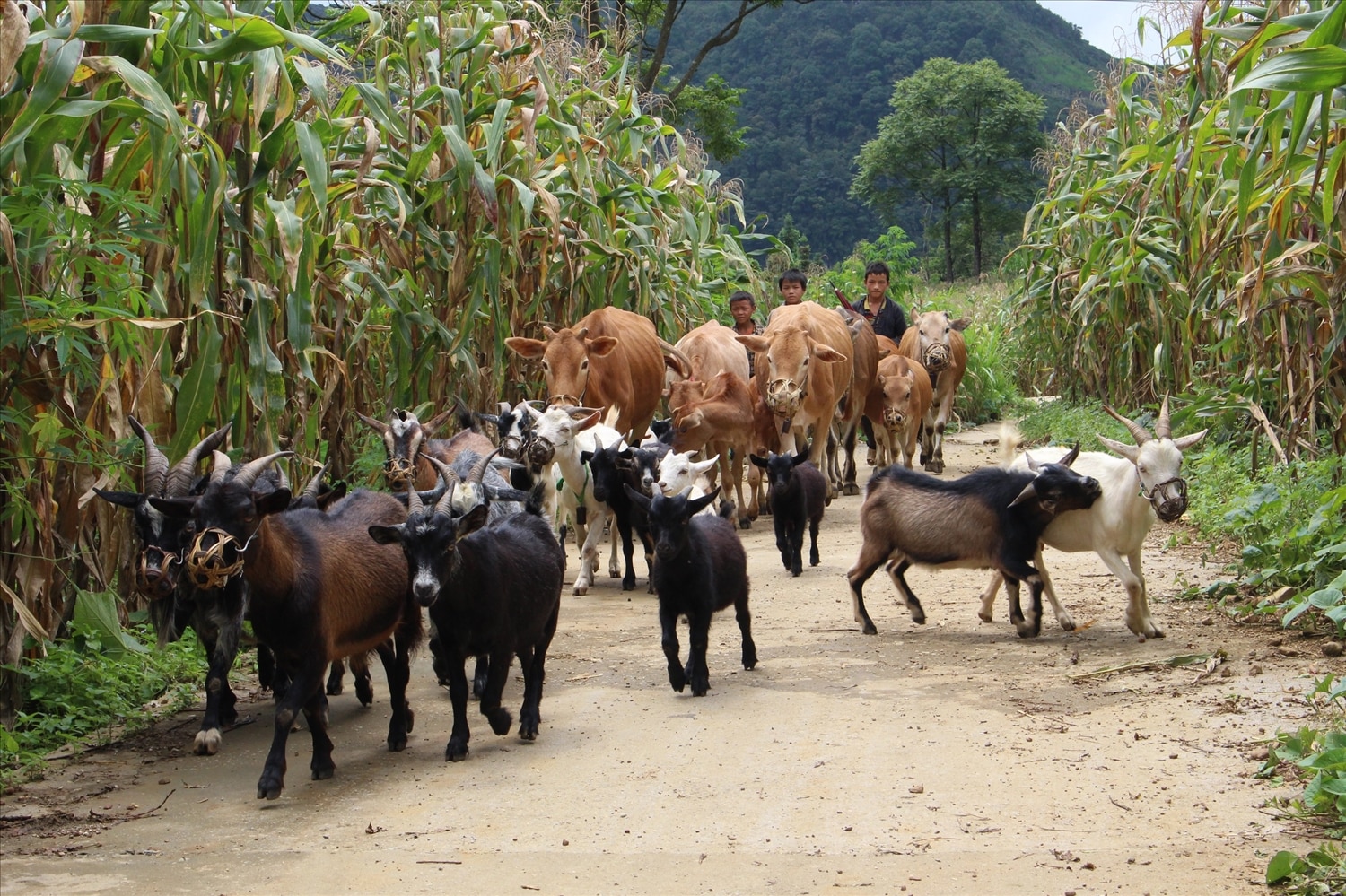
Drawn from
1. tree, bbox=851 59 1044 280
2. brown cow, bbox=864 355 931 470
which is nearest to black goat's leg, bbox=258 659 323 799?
brown cow, bbox=864 355 931 470

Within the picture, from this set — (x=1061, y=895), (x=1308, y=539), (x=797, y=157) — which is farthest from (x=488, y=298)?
(x=797, y=157)

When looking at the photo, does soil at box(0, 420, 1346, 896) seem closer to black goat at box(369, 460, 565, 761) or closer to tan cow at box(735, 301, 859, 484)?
black goat at box(369, 460, 565, 761)

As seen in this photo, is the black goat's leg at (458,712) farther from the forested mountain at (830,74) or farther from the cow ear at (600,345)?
the forested mountain at (830,74)

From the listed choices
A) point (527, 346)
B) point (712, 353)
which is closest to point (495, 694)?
point (527, 346)

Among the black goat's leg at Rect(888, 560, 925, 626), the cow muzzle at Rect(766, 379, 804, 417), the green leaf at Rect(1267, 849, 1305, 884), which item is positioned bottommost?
the black goat's leg at Rect(888, 560, 925, 626)

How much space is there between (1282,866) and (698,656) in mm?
3193

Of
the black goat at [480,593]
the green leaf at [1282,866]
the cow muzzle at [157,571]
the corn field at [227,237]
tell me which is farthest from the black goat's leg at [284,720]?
the green leaf at [1282,866]

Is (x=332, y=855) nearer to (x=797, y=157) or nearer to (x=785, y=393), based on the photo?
(x=785, y=393)

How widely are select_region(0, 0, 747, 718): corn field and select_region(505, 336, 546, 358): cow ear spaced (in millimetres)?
99

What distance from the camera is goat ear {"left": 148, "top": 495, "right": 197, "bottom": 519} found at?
522 centimetres

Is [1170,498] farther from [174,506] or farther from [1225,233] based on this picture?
[174,506]

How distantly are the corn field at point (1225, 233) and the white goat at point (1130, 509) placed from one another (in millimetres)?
896

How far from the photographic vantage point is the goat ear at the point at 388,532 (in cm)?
570

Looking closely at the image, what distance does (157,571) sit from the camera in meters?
5.19
